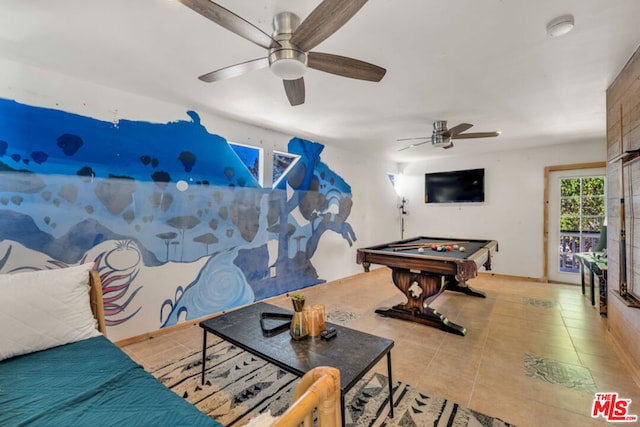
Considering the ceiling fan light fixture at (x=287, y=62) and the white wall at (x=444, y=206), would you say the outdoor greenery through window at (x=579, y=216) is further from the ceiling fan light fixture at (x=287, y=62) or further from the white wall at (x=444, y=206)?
the ceiling fan light fixture at (x=287, y=62)

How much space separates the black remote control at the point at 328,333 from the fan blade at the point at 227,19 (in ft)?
5.64

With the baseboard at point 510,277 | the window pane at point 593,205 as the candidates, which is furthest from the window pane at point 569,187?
the baseboard at point 510,277

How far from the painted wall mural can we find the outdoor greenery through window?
465 centimetres

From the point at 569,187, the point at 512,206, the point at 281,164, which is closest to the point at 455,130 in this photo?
the point at 281,164

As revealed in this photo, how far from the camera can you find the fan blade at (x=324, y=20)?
1.25 m

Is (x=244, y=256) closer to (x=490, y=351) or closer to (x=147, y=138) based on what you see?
(x=147, y=138)

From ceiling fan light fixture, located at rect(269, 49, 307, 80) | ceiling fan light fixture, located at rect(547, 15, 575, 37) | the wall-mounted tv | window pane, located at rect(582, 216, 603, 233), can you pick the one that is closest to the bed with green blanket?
ceiling fan light fixture, located at rect(269, 49, 307, 80)

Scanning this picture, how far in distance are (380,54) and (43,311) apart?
2.71 m

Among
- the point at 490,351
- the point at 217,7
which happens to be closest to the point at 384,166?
the point at 490,351

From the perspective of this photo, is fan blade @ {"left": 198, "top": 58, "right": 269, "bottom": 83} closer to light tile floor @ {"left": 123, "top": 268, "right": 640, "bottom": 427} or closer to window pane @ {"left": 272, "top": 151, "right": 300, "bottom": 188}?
window pane @ {"left": 272, "top": 151, "right": 300, "bottom": 188}

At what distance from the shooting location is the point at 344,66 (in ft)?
5.89

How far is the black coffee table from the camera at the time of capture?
140cm

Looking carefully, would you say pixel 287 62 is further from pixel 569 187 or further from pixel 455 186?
pixel 569 187

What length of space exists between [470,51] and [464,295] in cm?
339
